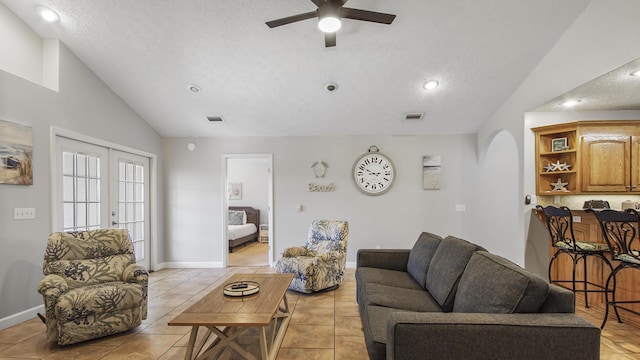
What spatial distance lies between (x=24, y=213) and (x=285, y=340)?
2.90 meters

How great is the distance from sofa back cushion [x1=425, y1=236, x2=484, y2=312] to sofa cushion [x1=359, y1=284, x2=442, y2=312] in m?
0.07

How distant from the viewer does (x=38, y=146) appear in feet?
10.3

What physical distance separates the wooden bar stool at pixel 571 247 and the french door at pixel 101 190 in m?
5.41

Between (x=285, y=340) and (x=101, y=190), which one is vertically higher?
(x=101, y=190)

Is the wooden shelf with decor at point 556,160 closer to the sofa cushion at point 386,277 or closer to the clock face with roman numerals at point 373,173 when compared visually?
the clock face with roman numerals at point 373,173

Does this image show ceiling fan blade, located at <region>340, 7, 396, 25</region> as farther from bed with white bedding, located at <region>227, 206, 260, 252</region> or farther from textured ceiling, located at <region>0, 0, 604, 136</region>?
bed with white bedding, located at <region>227, 206, 260, 252</region>

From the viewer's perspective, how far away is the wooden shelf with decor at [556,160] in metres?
3.70

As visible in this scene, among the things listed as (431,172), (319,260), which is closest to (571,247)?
(431,172)

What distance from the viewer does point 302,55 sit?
3.49 metres

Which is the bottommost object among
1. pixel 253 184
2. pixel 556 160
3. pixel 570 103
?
pixel 253 184

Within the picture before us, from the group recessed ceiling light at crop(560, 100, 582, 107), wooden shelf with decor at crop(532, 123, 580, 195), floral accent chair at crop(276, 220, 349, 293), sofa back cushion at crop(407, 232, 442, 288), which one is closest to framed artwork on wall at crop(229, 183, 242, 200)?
floral accent chair at crop(276, 220, 349, 293)

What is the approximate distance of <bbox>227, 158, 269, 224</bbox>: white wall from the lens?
8.75m

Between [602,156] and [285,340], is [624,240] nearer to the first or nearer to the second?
[602,156]

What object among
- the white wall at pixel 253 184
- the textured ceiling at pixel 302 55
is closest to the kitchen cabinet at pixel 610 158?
the textured ceiling at pixel 302 55
